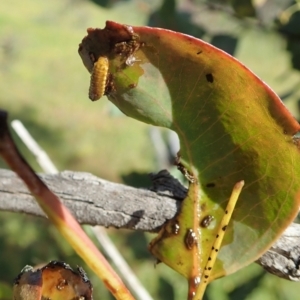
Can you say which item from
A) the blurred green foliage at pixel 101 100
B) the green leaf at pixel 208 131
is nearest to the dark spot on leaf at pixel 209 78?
the green leaf at pixel 208 131

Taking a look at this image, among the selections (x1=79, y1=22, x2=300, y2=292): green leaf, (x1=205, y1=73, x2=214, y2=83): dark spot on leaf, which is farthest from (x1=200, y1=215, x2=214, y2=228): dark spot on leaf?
(x1=205, y1=73, x2=214, y2=83): dark spot on leaf

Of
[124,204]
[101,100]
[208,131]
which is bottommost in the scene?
[101,100]

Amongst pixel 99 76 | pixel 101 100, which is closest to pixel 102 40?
pixel 99 76

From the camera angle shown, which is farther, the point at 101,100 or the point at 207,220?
the point at 101,100

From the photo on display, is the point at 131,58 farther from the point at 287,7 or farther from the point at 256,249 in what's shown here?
the point at 287,7

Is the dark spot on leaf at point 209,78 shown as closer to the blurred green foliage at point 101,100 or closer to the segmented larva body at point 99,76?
the segmented larva body at point 99,76

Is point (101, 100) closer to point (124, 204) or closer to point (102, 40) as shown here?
point (124, 204)

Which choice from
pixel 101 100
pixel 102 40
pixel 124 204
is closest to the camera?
pixel 102 40

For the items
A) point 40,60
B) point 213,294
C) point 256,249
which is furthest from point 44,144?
point 256,249
